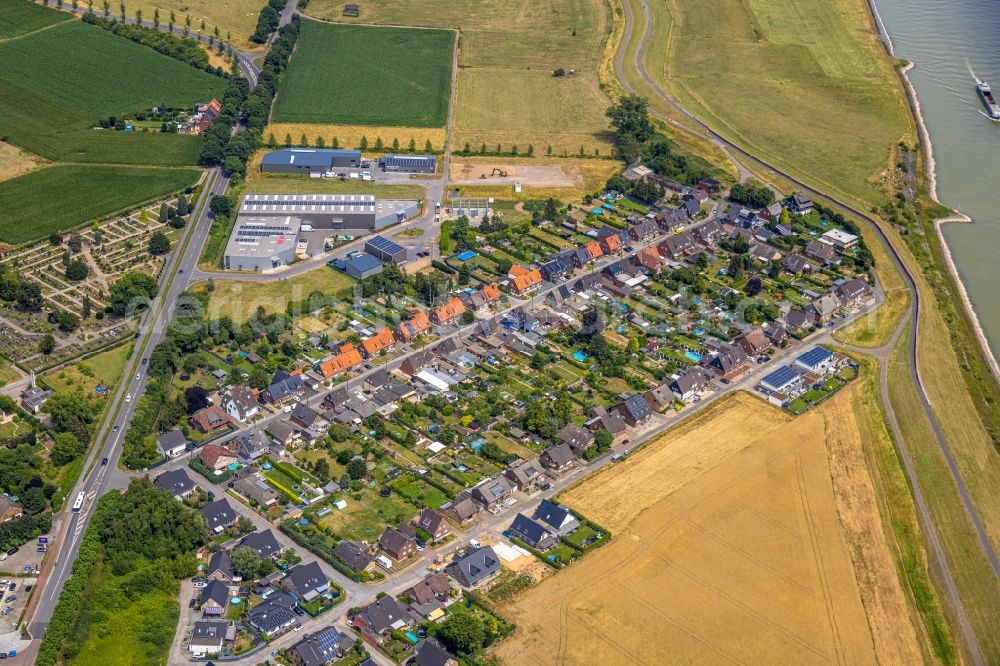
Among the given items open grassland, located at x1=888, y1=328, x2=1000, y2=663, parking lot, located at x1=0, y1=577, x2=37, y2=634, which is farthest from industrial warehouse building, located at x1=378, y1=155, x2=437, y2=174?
parking lot, located at x1=0, y1=577, x2=37, y2=634

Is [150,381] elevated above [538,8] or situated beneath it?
situated beneath

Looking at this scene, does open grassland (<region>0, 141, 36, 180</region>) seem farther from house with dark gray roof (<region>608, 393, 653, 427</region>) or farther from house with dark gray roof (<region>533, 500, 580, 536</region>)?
house with dark gray roof (<region>533, 500, 580, 536</region>)

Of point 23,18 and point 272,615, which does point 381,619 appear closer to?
point 272,615

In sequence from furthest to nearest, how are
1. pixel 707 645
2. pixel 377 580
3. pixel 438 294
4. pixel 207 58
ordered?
pixel 207 58 → pixel 438 294 → pixel 377 580 → pixel 707 645

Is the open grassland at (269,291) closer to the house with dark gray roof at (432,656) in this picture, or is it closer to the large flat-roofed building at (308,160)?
the large flat-roofed building at (308,160)

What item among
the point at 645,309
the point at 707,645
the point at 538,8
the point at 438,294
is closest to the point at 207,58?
the point at 538,8

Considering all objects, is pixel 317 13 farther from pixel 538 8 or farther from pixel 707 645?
pixel 707 645
